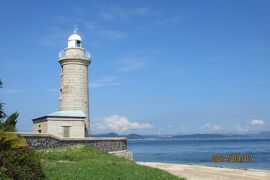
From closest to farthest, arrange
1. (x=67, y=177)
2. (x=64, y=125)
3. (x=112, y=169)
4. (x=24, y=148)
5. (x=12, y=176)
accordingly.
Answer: (x=12, y=176) → (x=24, y=148) → (x=67, y=177) → (x=112, y=169) → (x=64, y=125)

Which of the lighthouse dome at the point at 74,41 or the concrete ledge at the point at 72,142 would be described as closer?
the concrete ledge at the point at 72,142

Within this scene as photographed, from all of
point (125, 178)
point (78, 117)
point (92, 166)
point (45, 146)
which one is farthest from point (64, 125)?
point (125, 178)

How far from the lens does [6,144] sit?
34.6ft

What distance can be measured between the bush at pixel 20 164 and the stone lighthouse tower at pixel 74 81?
24741 millimetres

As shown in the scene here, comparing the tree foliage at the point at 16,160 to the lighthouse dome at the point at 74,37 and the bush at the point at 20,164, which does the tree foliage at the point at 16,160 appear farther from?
the lighthouse dome at the point at 74,37

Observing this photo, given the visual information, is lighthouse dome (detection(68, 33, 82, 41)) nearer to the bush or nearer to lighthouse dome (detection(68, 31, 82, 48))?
lighthouse dome (detection(68, 31, 82, 48))

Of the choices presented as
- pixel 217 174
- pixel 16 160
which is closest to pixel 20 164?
Answer: pixel 16 160

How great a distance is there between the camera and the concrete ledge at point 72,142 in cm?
2814

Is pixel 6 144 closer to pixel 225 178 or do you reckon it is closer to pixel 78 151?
pixel 225 178

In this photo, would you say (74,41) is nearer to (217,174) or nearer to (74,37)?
(74,37)

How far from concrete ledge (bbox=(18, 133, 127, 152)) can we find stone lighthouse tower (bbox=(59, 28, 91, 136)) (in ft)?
9.64

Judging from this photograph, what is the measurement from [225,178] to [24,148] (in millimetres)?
14158

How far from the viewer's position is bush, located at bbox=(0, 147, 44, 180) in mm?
9977

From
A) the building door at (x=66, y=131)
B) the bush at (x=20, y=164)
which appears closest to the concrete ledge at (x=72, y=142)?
the building door at (x=66, y=131)
